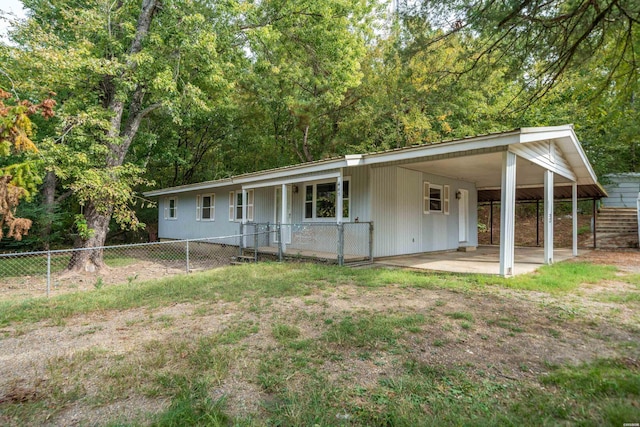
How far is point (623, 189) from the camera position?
56.4ft

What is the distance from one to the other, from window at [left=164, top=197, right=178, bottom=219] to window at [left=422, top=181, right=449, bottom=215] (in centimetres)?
1245

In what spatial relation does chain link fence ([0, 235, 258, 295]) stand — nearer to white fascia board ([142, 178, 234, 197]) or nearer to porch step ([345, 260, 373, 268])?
white fascia board ([142, 178, 234, 197])

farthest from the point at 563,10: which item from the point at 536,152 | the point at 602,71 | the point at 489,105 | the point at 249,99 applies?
the point at 249,99

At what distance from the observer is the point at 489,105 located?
15.8m

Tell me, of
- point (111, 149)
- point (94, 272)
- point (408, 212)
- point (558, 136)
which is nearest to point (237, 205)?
point (111, 149)

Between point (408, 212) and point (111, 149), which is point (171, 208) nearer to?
point (111, 149)

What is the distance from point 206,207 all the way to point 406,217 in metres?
9.31

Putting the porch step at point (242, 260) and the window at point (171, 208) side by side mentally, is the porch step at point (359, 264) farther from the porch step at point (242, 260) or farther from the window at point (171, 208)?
the window at point (171, 208)

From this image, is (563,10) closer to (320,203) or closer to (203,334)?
(203,334)

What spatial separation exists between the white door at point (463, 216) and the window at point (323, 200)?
4992 mm

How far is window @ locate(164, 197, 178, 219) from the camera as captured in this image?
56.9 feet

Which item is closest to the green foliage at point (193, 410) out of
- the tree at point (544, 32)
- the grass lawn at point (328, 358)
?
the grass lawn at point (328, 358)

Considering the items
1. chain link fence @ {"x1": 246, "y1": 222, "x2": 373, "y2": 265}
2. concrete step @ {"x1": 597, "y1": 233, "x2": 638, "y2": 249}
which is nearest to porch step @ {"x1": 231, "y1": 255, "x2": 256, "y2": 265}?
chain link fence @ {"x1": 246, "y1": 222, "x2": 373, "y2": 265}

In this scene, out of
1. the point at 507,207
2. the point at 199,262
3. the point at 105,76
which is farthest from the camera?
the point at 199,262
